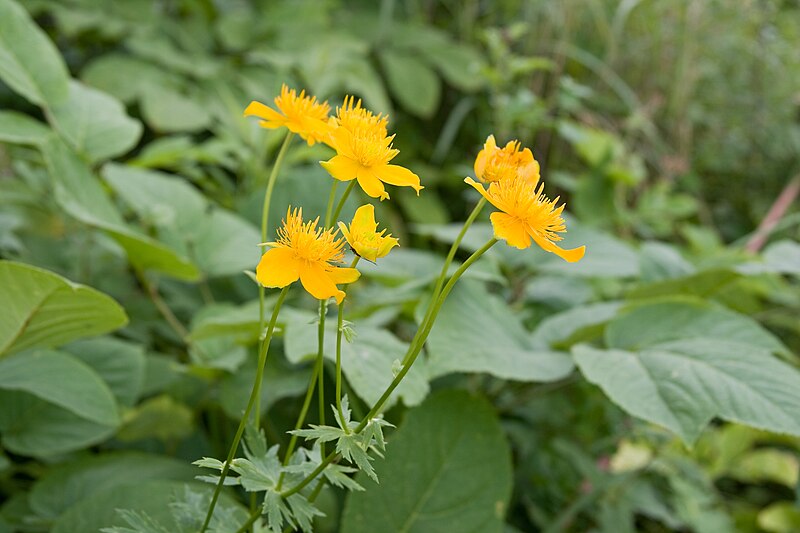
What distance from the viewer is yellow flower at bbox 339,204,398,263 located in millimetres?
455

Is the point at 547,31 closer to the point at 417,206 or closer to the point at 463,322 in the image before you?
the point at 417,206

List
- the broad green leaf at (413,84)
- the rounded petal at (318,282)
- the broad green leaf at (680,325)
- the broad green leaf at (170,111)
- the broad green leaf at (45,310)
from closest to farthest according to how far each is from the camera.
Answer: the rounded petal at (318,282) → the broad green leaf at (45,310) → the broad green leaf at (680,325) → the broad green leaf at (170,111) → the broad green leaf at (413,84)

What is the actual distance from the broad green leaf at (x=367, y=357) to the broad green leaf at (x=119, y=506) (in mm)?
170

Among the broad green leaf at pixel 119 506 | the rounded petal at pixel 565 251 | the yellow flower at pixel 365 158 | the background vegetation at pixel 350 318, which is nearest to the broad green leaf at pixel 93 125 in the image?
the background vegetation at pixel 350 318

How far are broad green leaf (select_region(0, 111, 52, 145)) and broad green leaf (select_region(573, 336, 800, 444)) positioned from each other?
0.69 meters

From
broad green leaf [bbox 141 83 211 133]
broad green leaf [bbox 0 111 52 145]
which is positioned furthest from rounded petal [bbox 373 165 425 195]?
broad green leaf [bbox 141 83 211 133]

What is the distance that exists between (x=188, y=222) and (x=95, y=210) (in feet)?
0.60

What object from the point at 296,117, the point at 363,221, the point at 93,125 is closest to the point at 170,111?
the point at 93,125

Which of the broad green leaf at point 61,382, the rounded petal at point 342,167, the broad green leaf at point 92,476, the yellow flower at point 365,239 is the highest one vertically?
the rounded petal at point 342,167

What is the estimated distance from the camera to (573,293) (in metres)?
1.16

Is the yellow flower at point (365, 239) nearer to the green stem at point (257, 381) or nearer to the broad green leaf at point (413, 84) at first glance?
the green stem at point (257, 381)

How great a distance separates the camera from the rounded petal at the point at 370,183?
49 cm

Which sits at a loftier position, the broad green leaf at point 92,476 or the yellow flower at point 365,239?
the yellow flower at point 365,239

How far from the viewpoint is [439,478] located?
82 centimetres
